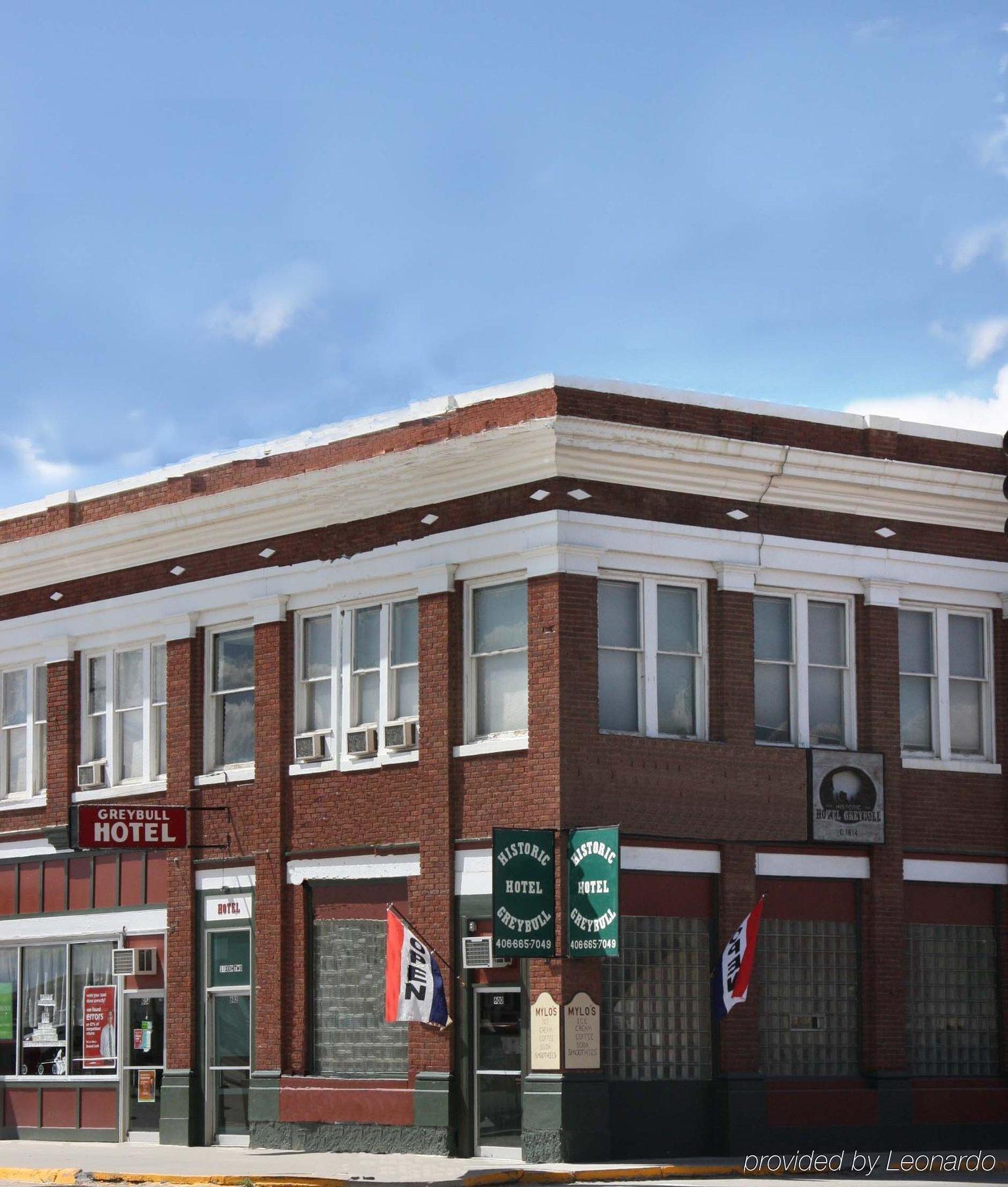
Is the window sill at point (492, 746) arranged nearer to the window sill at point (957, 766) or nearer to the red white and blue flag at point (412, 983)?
the red white and blue flag at point (412, 983)

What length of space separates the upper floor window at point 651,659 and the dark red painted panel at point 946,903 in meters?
4.07

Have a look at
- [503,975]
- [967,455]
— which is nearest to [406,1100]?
[503,975]

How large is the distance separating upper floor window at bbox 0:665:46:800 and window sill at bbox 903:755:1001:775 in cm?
1390

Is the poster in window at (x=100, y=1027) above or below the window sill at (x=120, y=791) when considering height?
below

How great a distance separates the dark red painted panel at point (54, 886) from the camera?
3425 cm

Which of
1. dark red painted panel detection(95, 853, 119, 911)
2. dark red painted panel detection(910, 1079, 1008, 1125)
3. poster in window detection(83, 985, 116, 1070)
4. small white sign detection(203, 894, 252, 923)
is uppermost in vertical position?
dark red painted panel detection(95, 853, 119, 911)

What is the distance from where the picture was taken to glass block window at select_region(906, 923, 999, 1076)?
29.9m

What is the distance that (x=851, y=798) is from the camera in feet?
96.5

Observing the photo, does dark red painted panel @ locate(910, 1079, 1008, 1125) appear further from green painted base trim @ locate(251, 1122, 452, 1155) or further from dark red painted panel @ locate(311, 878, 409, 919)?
dark red painted panel @ locate(311, 878, 409, 919)

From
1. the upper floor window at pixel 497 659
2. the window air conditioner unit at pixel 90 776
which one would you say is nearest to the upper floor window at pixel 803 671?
the upper floor window at pixel 497 659

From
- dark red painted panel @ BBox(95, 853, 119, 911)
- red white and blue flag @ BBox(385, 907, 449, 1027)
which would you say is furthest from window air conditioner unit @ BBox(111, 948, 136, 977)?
red white and blue flag @ BBox(385, 907, 449, 1027)

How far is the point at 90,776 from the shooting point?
112 feet

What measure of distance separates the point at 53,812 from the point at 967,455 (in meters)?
15.1

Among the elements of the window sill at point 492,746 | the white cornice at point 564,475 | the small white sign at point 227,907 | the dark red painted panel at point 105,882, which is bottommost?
the small white sign at point 227,907
